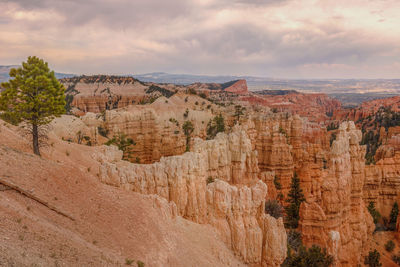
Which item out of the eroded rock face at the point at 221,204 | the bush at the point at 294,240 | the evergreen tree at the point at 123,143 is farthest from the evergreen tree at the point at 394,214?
the evergreen tree at the point at 123,143

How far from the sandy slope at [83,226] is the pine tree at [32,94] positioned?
1791 mm

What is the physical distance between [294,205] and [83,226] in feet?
78.6

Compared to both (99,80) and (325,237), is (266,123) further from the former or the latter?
(99,80)

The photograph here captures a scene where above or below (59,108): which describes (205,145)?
below

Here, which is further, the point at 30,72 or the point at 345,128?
the point at 345,128

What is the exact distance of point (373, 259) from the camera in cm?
2581

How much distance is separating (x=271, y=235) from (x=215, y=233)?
3366mm

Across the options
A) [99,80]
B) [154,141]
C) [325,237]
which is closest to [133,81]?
[99,80]

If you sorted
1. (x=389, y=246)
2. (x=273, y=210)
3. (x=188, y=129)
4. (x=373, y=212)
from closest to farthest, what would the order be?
(x=273, y=210) → (x=389, y=246) → (x=373, y=212) → (x=188, y=129)

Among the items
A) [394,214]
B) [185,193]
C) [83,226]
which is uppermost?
[83,226]

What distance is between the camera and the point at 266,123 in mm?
43500

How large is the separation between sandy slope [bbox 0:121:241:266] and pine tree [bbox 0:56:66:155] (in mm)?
1791

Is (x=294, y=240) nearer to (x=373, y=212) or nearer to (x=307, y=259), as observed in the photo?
(x=307, y=259)

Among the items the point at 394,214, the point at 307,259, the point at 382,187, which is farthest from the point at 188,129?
the point at 307,259
